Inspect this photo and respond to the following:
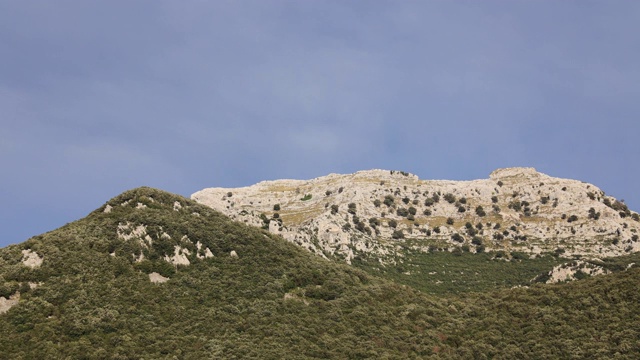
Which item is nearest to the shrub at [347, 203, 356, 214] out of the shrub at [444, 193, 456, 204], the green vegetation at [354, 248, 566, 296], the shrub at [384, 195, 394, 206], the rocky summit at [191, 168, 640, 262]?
the rocky summit at [191, 168, 640, 262]

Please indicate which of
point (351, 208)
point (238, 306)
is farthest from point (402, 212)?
point (238, 306)

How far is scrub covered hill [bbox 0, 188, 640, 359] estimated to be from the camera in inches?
2242

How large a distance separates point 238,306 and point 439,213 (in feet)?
338

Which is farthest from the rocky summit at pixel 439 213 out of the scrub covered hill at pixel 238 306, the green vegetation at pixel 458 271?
the scrub covered hill at pixel 238 306

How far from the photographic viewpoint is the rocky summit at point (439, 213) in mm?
135500

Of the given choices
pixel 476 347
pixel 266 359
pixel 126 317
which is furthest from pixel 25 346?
pixel 476 347

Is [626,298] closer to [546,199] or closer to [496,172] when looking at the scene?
[546,199]

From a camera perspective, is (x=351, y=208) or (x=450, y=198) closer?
(x=351, y=208)

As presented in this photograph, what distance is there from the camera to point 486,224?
154 meters

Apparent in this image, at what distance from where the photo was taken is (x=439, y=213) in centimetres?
15988

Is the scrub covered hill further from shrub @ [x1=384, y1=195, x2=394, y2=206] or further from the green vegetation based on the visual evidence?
shrub @ [x1=384, y1=195, x2=394, y2=206]

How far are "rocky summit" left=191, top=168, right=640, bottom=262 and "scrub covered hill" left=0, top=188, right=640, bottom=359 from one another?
146ft

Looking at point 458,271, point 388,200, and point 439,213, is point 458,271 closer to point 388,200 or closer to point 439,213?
point 439,213

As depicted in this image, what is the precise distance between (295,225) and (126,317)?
86016 mm
